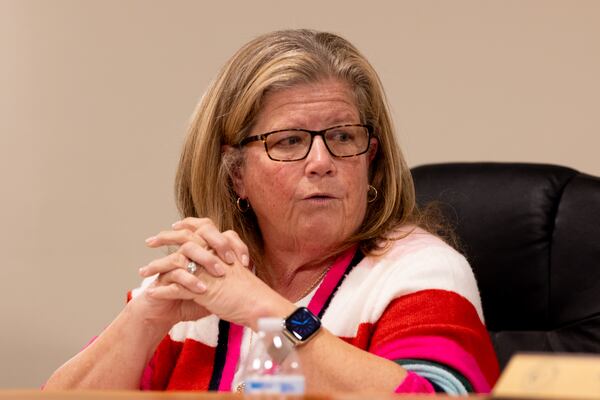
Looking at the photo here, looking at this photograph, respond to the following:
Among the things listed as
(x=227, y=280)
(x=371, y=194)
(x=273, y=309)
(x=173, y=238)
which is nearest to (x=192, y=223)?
(x=173, y=238)

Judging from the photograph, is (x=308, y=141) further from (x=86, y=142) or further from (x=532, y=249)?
(x=86, y=142)

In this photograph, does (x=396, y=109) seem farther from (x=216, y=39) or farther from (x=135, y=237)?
(x=135, y=237)

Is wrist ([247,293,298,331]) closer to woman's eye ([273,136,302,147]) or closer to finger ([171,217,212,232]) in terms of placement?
finger ([171,217,212,232])

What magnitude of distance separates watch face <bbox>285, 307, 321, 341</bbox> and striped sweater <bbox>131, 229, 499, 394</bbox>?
16 centimetres

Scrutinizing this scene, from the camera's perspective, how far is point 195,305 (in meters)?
2.03

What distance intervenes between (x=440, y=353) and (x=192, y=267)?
504 millimetres

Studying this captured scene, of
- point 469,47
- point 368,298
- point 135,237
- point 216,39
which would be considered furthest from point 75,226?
→ point 368,298

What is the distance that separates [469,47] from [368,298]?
129 cm

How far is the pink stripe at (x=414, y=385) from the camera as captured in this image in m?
1.67

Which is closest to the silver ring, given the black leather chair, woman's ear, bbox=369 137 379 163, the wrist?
the wrist

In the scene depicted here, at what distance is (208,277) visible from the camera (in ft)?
6.34

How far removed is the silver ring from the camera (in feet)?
6.36

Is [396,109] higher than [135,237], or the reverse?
[396,109]

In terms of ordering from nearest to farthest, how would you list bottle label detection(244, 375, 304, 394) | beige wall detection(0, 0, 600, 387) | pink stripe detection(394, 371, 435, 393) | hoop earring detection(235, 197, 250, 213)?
bottle label detection(244, 375, 304, 394) < pink stripe detection(394, 371, 435, 393) < hoop earring detection(235, 197, 250, 213) < beige wall detection(0, 0, 600, 387)
